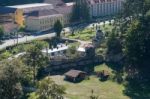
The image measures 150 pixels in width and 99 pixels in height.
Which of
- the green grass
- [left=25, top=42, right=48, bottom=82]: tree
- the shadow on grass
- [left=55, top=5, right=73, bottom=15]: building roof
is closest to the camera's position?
the shadow on grass

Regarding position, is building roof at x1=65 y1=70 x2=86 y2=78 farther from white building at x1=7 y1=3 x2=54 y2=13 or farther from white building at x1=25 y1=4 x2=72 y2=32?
white building at x1=7 y1=3 x2=54 y2=13

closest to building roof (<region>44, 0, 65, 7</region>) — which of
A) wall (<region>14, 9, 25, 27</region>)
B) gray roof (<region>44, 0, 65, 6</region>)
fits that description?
gray roof (<region>44, 0, 65, 6</region>)

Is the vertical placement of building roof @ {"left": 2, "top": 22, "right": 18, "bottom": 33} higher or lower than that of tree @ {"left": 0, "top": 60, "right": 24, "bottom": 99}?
lower

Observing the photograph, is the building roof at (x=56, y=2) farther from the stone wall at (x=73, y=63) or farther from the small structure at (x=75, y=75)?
the small structure at (x=75, y=75)

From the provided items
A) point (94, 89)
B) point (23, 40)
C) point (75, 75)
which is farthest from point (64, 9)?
point (94, 89)

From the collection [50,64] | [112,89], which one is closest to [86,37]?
[50,64]

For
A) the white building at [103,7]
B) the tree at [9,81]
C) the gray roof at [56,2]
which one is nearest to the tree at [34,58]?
the tree at [9,81]

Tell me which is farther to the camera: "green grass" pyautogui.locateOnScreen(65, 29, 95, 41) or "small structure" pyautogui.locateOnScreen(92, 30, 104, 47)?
"green grass" pyautogui.locateOnScreen(65, 29, 95, 41)
